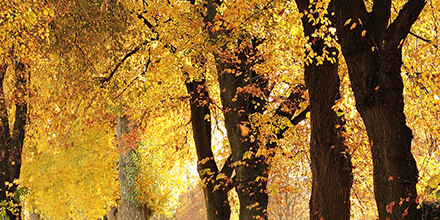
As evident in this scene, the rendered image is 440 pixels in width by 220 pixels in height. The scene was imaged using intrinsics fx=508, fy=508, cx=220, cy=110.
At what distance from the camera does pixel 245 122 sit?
1028cm

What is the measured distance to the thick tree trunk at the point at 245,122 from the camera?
10.2m

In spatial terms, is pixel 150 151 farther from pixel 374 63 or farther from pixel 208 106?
pixel 374 63

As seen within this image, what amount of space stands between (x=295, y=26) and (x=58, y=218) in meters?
A: 20.9

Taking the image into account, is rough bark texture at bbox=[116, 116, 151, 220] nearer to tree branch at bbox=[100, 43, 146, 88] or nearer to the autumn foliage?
the autumn foliage

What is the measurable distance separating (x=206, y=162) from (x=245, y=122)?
7.28 ft

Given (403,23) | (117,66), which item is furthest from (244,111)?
(403,23)

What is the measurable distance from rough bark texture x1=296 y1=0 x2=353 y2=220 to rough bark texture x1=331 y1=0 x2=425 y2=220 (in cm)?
127

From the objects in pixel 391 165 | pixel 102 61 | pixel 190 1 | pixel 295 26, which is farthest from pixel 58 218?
pixel 391 165

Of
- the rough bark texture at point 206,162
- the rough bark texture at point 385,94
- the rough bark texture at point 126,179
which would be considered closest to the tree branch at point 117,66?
the rough bark texture at point 206,162

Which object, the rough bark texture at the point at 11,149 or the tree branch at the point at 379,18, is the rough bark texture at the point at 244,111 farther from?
the rough bark texture at the point at 11,149

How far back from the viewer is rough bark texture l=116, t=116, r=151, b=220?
15.6 metres

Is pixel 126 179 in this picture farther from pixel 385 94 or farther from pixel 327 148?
pixel 385 94

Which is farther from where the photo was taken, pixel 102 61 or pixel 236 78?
pixel 102 61

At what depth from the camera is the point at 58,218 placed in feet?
86.6
